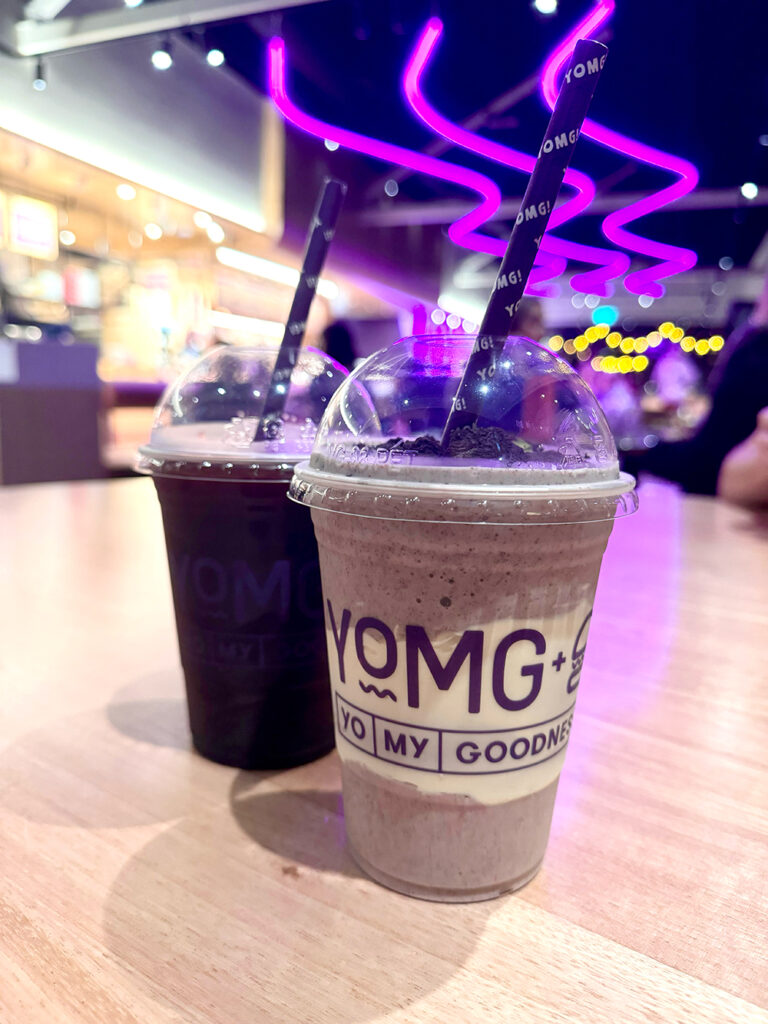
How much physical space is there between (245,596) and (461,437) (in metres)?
0.27

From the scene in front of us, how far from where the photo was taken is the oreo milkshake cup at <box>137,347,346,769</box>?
66cm

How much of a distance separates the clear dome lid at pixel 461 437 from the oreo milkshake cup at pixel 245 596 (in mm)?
102

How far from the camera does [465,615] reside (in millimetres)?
493

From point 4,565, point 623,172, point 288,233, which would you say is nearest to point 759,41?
point 623,172

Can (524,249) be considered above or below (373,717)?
above

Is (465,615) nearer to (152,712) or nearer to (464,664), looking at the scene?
(464,664)

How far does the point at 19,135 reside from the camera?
493 cm

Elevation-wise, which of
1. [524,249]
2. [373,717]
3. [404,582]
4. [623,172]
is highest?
[623,172]

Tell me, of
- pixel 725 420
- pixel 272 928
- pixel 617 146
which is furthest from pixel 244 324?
pixel 272 928

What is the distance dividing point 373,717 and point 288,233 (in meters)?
7.82

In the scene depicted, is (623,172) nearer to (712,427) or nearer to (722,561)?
(712,427)

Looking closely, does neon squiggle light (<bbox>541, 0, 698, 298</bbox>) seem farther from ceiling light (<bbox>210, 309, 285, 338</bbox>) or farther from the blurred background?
ceiling light (<bbox>210, 309, 285, 338</bbox>)

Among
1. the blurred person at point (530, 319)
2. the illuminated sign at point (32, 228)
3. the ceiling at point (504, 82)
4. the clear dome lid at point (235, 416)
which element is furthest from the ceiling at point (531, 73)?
the clear dome lid at point (235, 416)

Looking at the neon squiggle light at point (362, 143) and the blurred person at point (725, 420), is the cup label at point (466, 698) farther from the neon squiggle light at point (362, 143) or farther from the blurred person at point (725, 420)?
the neon squiggle light at point (362, 143)
